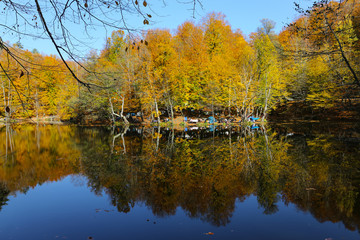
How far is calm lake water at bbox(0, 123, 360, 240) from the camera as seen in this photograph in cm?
480

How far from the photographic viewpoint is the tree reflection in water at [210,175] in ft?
18.8

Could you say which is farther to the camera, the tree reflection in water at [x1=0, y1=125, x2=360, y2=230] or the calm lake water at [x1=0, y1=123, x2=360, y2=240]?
the tree reflection in water at [x1=0, y1=125, x2=360, y2=230]

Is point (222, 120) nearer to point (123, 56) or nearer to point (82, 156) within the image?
point (123, 56)

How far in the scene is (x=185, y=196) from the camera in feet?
20.5

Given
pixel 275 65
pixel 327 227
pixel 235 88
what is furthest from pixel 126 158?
pixel 275 65

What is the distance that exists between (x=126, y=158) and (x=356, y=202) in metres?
8.05

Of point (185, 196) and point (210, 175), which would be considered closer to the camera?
point (185, 196)

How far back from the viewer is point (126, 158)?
10.9m

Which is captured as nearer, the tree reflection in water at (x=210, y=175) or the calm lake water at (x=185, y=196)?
the calm lake water at (x=185, y=196)

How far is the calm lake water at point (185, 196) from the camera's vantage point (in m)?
4.80

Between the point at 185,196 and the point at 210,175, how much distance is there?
1898 millimetres

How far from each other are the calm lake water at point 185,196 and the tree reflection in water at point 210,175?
0.09ft

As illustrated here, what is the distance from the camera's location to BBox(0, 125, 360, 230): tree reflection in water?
5.73 meters

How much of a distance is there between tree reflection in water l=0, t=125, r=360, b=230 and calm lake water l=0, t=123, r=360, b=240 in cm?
3
